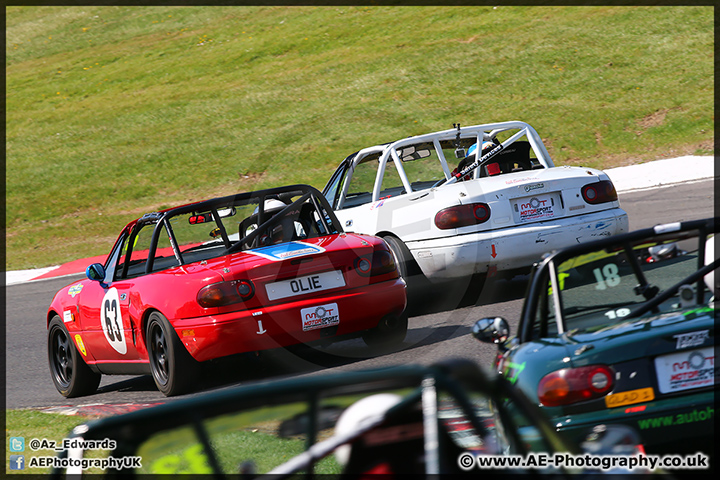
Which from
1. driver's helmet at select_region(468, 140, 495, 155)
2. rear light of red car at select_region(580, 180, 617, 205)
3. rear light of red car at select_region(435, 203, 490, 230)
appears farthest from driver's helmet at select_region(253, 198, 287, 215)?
rear light of red car at select_region(580, 180, 617, 205)

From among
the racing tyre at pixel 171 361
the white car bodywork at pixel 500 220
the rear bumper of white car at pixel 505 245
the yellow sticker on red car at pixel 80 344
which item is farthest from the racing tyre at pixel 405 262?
the yellow sticker on red car at pixel 80 344

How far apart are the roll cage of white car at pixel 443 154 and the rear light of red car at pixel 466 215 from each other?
910 mm

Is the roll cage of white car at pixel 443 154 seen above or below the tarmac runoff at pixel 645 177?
above

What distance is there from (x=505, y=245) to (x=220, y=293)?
2.83 m

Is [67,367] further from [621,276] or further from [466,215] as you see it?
[621,276]

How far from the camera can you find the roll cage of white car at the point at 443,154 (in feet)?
27.5

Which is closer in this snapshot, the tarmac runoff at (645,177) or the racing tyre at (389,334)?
the racing tyre at (389,334)

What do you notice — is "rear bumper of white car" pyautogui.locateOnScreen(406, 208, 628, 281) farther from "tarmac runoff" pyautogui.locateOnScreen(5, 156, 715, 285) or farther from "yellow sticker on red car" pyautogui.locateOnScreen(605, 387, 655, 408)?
"tarmac runoff" pyautogui.locateOnScreen(5, 156, 715, 285)

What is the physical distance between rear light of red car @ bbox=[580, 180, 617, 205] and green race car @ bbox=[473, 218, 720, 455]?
3.67 m

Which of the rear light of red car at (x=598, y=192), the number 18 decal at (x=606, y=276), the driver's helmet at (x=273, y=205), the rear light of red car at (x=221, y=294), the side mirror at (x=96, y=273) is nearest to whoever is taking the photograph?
the number 18 decal at (x=606, y=276)

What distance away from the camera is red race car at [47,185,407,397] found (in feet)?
18.9

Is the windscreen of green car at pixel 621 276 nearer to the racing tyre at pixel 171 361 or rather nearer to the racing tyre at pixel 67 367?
the racing tyre at pixel 171 361

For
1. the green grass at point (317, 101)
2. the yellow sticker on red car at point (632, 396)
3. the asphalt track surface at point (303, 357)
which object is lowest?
the green grass at point (317, 101)

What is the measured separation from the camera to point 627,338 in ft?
10.5
